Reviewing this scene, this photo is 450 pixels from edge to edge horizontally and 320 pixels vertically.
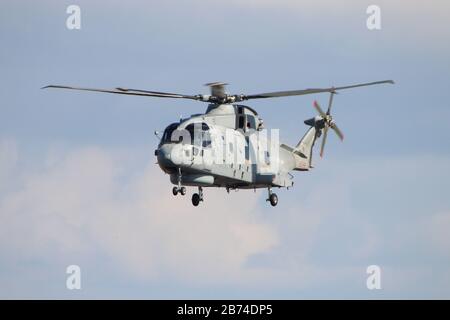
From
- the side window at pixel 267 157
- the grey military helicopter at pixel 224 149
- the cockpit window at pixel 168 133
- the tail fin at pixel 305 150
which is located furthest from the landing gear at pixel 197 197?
the tail fin at pixel 305 150

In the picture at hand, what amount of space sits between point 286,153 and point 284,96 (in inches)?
336

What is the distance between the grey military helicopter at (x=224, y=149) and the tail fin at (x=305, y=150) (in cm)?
14

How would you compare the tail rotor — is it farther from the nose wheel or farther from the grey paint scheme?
the nose wheel

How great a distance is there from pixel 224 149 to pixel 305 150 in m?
Result: 11.0

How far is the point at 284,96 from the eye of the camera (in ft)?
236

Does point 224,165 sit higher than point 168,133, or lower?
lower

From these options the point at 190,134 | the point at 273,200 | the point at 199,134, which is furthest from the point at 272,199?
the point at 190,134

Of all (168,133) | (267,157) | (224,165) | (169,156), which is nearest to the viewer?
(169,156)

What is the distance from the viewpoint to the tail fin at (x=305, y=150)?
267 ft

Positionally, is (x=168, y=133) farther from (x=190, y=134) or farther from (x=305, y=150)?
(x=305, y=150)

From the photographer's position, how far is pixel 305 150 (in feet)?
270

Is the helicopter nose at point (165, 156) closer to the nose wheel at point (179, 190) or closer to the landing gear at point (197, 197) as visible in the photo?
the nose wheel at point (179, 190)
